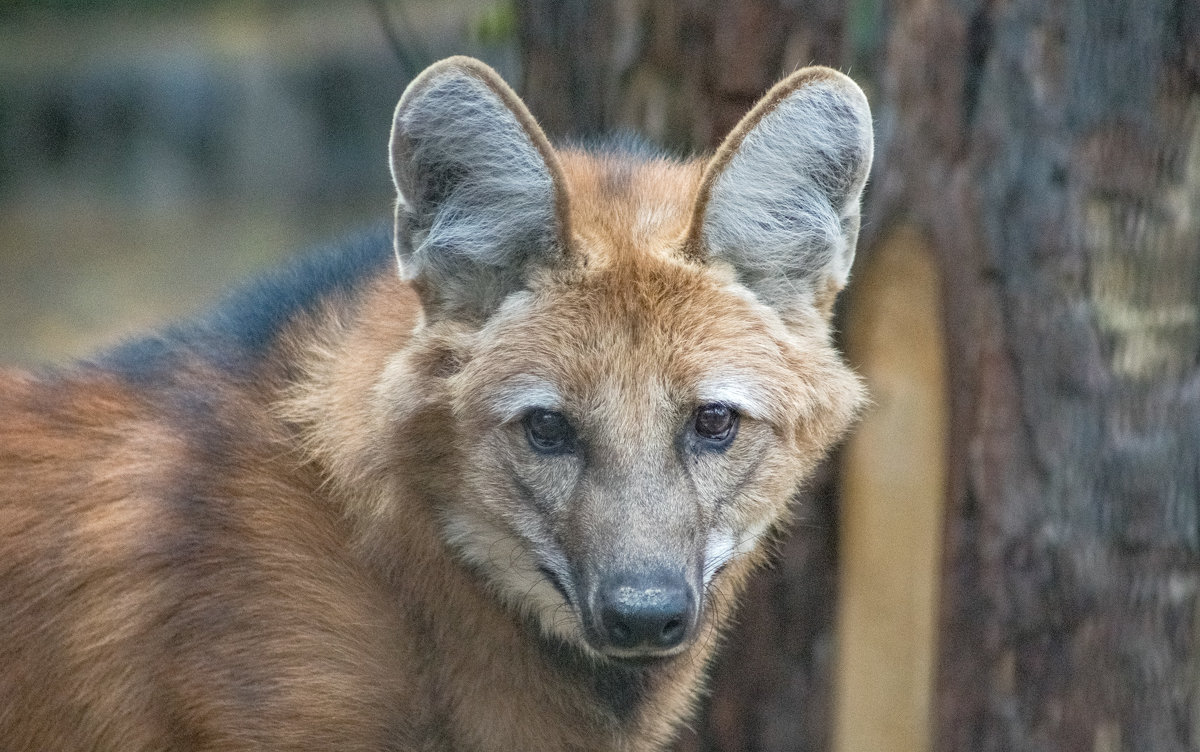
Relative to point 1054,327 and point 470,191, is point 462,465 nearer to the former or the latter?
point 470,191

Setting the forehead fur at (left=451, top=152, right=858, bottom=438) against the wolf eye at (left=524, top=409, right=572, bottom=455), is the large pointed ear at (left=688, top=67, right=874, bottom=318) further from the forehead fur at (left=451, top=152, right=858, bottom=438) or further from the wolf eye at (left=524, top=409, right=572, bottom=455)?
the wolf eye at (left=524, top=409, right=572, bottom=455)

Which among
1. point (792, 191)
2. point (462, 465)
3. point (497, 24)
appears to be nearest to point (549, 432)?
point (462, 465)

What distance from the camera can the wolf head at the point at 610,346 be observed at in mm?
2518

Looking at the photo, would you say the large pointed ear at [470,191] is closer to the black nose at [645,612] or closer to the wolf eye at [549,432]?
the wolf eye at [549,432]

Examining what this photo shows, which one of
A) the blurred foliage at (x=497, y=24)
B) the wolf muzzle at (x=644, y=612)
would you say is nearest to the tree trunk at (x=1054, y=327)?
the blurred foliage at (x=497, y=24)

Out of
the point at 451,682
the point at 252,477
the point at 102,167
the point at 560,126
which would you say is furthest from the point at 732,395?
the point at 102,167

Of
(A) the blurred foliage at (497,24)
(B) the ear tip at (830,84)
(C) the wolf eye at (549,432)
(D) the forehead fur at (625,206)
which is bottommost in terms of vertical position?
(C) the wolf eye at (549,432)

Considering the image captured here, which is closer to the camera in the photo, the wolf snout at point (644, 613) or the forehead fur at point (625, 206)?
the wolf snout at point (644, 613)

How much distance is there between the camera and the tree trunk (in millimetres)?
3268

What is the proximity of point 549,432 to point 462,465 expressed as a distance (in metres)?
0.21

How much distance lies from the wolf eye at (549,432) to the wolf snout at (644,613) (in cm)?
31

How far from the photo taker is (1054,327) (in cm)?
337

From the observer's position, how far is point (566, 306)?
2684mm

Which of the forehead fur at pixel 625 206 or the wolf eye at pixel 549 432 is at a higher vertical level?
the forehead fur at pixel 625 206
